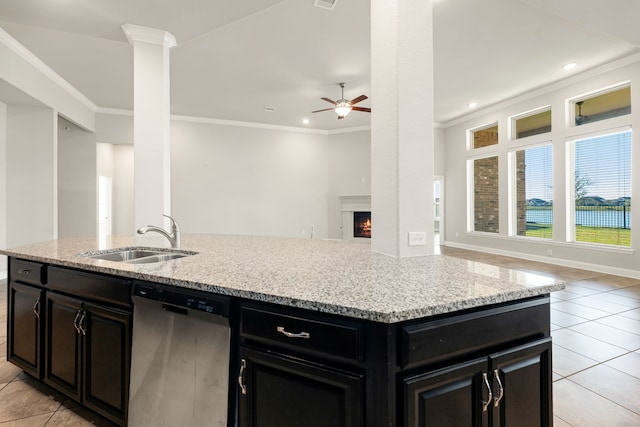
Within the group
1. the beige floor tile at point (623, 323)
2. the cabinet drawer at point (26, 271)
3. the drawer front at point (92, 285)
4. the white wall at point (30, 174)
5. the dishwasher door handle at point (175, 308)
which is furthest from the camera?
the white wall at point (30, 174)

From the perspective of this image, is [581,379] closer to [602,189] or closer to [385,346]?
[385,346]

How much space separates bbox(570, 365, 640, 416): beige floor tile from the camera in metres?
1.99

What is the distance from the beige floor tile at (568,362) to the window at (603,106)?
15.3 feet

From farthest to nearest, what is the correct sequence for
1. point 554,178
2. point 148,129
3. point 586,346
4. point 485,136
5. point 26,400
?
1. point 485,136
2. point 554,178
3. point 148,129
4. point 586,346
5. point 26,400

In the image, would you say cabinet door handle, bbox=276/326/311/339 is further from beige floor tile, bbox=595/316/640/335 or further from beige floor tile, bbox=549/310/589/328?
beige floor tile, bbox=595/316/640/335

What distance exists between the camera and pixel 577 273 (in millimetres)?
5363

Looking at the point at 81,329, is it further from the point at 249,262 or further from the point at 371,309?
the point at 371,309

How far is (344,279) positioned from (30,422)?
203cm

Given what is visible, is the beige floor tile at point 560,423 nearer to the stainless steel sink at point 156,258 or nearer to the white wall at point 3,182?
the stainless steel sink at point 156,258

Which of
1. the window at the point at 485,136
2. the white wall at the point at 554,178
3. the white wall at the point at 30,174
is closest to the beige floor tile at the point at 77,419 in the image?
the white wall at the point at 30,174

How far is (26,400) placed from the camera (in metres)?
2.01

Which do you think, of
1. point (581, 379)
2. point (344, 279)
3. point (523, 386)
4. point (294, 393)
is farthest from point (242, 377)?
point (581, 379)

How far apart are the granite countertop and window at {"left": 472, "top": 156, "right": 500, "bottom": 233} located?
6772mm

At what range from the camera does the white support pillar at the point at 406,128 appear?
5.93 feet
